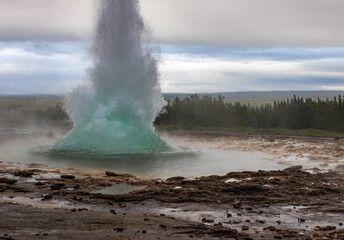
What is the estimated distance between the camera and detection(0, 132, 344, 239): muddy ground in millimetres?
8016

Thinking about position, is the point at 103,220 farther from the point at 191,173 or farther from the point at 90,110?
the point at 90,110

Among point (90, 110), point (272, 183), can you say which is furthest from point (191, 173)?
point (90, 110)

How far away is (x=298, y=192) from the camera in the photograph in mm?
11875

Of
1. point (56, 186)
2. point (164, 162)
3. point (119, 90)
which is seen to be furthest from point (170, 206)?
point (119, 90)

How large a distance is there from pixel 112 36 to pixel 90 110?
142 inches

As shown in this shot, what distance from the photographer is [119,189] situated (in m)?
12.0

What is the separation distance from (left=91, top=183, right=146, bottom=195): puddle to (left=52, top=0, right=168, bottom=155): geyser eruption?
8543 millimetres

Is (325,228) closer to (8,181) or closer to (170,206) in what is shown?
(170,206)

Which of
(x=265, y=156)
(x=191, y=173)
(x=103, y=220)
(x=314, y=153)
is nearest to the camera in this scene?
(x=103, y=220)

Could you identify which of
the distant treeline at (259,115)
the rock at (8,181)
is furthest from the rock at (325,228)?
the distant treeline at (259,115)

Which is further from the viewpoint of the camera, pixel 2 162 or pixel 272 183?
pixel 2 162

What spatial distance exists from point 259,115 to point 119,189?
3665 cm

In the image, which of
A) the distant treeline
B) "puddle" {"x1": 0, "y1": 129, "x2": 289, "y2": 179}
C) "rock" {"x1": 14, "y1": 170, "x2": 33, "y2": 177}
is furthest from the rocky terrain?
the distant treeline

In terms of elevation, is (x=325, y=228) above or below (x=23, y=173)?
below
